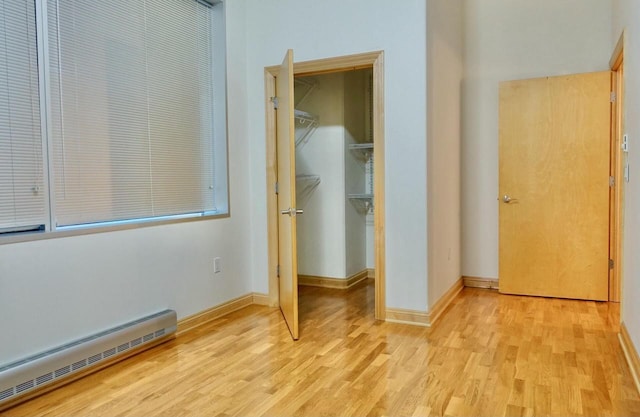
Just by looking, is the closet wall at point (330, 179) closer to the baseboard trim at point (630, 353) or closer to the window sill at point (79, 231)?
the window sill at point (79, 231)

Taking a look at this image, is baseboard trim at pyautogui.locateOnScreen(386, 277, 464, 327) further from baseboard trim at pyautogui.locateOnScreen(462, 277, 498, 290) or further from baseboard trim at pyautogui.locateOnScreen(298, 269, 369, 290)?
baseboard trim at pyautogui.locateOnScreen(298, 269, 369, 290)

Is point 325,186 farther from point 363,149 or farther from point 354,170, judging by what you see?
point 363,149

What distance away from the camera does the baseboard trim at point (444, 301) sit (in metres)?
3.50

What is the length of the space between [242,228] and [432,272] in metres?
1.60

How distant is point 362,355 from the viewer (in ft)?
9.30

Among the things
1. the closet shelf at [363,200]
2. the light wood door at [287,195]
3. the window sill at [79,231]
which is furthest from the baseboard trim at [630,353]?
the window sill at [79,231]

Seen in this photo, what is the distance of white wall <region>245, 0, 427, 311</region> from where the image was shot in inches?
133

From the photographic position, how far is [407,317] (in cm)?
347

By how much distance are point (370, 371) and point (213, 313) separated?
4.98ft

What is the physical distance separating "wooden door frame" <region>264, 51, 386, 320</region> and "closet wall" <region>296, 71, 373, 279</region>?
0.87 metres

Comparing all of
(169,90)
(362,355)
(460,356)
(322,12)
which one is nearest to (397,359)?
(362,355)

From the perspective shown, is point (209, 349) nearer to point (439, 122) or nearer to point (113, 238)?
point (113, 238)

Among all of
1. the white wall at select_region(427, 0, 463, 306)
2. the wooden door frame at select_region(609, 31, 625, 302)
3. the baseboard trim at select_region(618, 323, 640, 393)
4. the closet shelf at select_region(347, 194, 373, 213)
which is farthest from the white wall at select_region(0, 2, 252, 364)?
the wooden door frame at select_region(609, 31, 625, 302)

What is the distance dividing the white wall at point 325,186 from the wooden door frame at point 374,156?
0.90 meters
